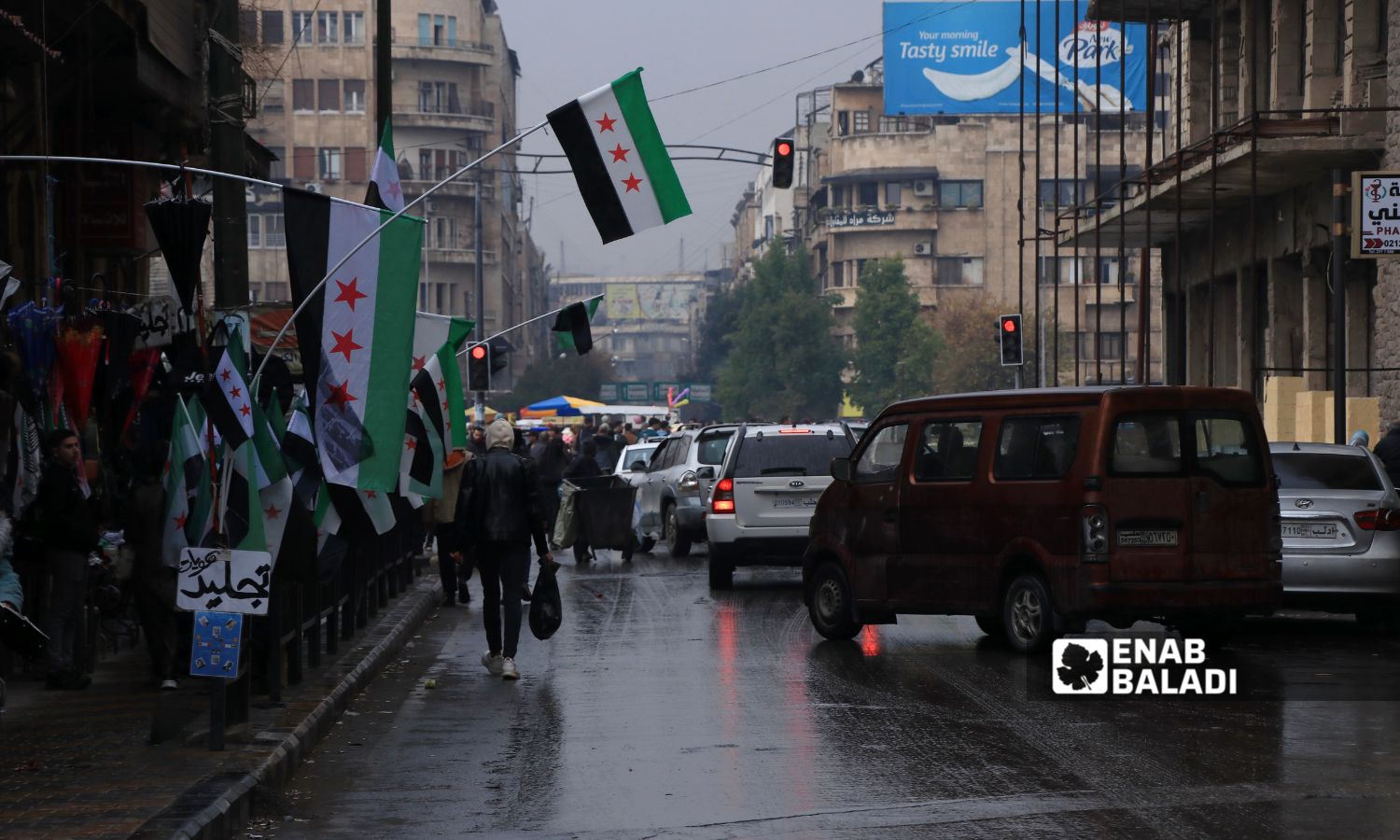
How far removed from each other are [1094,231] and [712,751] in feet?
89.3

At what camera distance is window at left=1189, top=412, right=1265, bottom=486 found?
13242mm

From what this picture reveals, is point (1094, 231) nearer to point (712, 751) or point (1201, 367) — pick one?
point (1201, 367)

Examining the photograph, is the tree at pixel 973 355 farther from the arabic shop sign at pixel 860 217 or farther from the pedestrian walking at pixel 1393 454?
the pedestrian walking at pixel 1393 454

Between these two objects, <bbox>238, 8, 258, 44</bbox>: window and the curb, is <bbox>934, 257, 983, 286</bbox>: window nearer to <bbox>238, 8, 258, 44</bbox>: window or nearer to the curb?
<bbox>238, 8, 258, 44</bbox>: window

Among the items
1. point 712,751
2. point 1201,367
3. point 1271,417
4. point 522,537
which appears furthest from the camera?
point 1201,367

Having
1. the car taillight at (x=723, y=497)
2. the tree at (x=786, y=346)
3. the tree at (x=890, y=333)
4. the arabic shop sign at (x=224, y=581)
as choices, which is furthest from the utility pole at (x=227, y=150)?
the tree at (x=786, y=346)

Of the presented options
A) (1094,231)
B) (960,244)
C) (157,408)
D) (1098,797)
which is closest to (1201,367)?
(1094,231)

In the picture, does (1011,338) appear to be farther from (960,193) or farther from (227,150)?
(960,193)

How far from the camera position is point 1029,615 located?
13758mm

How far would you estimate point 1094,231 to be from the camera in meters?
35.6

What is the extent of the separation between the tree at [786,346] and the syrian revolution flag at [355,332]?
94567 mm

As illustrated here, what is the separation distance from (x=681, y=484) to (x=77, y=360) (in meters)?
14.8

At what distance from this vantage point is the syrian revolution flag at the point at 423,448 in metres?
15.6

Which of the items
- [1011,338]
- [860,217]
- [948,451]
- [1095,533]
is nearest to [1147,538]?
[1095,533]
